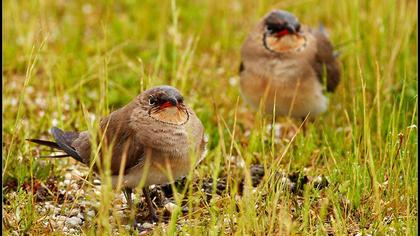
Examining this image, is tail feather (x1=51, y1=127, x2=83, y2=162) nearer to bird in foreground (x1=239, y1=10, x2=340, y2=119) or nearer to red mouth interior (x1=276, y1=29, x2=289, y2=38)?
bird in foreground (x1=239, y1=10, x2=340, y2=119)

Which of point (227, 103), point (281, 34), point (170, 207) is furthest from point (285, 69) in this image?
point (170, 207)

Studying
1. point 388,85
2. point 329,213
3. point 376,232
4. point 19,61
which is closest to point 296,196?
point 329,213

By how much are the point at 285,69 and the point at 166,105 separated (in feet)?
5.73

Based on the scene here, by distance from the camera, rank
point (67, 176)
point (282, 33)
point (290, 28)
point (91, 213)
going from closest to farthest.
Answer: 1. point (91, 213)
2. point (67, 176)
3. point (290, 28)
4. point (282, 33)

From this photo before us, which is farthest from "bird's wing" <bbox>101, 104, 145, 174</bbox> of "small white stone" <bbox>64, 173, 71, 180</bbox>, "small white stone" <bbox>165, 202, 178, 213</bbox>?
"small white stone" <bbox>64, 173, 71, 180</bbox>

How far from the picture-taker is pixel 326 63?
6.20 metres

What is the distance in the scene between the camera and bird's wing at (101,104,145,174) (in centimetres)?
447

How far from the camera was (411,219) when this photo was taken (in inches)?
164

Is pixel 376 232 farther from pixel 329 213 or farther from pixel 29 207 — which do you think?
pixel 29 207

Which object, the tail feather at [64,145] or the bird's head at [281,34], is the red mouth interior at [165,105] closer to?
the tail feather at [64,145]

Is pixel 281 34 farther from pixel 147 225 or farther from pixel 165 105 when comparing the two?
pixel 147 225

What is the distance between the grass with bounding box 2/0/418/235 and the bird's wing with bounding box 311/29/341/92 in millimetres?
93

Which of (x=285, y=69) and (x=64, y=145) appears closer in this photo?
(x=64, y=145)

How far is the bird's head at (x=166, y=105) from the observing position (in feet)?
14.5
